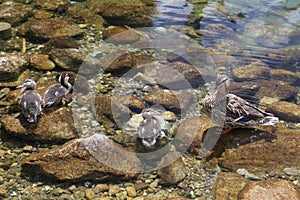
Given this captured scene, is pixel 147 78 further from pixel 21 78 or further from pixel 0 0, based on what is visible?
pixel 0 0

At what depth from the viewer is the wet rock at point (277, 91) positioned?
724 centimetres

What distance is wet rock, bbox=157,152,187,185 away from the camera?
5.31m

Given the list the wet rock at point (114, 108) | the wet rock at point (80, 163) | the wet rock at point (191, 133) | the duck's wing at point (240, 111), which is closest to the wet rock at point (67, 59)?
the wet rock at point (114, 108)

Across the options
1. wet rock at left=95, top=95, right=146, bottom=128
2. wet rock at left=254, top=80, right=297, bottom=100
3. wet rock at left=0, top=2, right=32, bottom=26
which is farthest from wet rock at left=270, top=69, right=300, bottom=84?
wet rock at left=0, top=2, right=32, bottom=26

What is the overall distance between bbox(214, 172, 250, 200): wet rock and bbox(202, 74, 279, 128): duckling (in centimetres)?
86

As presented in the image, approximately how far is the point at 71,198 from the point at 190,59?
15.1ft

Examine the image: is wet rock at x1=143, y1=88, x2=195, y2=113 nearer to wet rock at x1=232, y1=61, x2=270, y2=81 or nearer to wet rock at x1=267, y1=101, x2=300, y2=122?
wet rock at x1=232, y1=61, x2=270, y2=81

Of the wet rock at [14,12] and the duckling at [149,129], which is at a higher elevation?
the wet rock at [14,12]

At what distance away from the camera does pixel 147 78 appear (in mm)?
7633

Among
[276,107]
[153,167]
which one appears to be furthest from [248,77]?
[153,167]

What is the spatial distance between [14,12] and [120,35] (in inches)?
119

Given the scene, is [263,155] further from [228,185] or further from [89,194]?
[89,194]

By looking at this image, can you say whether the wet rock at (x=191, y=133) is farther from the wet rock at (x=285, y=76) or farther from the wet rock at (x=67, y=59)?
the wet rock at (x=67, y=59)

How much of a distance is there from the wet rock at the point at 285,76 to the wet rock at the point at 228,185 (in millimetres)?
3317
